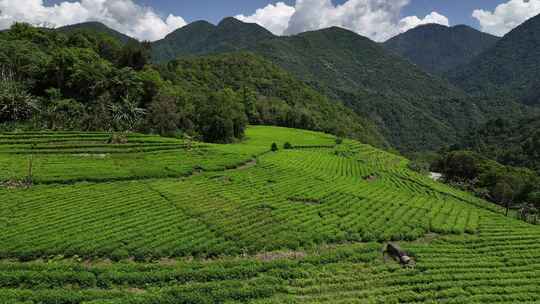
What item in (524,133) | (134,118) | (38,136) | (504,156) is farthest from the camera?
(524,133)

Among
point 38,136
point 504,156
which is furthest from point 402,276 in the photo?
point 504,156

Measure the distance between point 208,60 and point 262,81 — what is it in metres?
33.0

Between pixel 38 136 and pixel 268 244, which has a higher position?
pixel 38 136

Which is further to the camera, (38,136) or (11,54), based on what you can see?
(11,54)

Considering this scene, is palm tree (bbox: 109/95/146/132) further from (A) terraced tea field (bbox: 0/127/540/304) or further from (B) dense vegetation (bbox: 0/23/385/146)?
(A) terraced tea field (bbox: 0/127/540/304)

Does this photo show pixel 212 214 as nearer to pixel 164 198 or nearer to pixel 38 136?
pixel 164 198

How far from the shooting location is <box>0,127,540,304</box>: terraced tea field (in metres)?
19.8

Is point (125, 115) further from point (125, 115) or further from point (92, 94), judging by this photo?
point (92, 94)

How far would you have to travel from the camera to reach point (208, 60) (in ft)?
624

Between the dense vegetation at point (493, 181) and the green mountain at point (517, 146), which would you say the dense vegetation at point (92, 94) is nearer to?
the dense vegetation at point (493, 181)

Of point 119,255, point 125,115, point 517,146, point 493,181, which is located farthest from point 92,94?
point 517,146

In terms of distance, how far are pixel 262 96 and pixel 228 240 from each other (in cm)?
14488

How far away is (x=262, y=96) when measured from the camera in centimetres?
16712

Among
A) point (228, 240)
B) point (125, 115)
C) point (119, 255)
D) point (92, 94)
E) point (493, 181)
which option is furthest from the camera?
point (493, 181)
